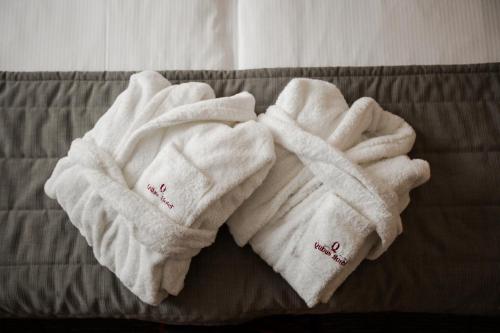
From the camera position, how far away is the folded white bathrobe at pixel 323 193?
2.15ft

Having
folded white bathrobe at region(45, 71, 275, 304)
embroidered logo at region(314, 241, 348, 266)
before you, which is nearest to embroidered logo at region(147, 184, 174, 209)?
folded white bathrobe at region(45, 71, 275, 304)

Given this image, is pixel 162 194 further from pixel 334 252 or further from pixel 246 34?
pixel 246 34

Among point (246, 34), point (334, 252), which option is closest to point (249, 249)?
point (334, 252)

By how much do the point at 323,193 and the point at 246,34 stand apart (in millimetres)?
501

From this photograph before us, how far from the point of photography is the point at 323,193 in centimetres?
69

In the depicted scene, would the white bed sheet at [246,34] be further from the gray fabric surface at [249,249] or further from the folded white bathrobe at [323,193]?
the folded white bathrobe at [323,193]

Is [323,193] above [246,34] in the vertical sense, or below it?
below

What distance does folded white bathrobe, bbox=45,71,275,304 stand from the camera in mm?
640

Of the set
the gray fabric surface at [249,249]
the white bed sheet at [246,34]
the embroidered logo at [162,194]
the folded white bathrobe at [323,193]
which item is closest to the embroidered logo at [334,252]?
the folded white bathrobe at [323,193]

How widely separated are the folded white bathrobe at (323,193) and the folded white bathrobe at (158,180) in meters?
0.06

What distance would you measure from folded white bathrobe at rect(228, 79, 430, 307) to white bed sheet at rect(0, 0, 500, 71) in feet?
0.71

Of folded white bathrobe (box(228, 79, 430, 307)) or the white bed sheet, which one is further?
the white bed sheet

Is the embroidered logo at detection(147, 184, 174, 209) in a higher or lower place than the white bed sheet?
lower

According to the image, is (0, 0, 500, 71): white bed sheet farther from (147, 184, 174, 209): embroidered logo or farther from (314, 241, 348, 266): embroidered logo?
(314, 241, 348, 266): embroidered logo
